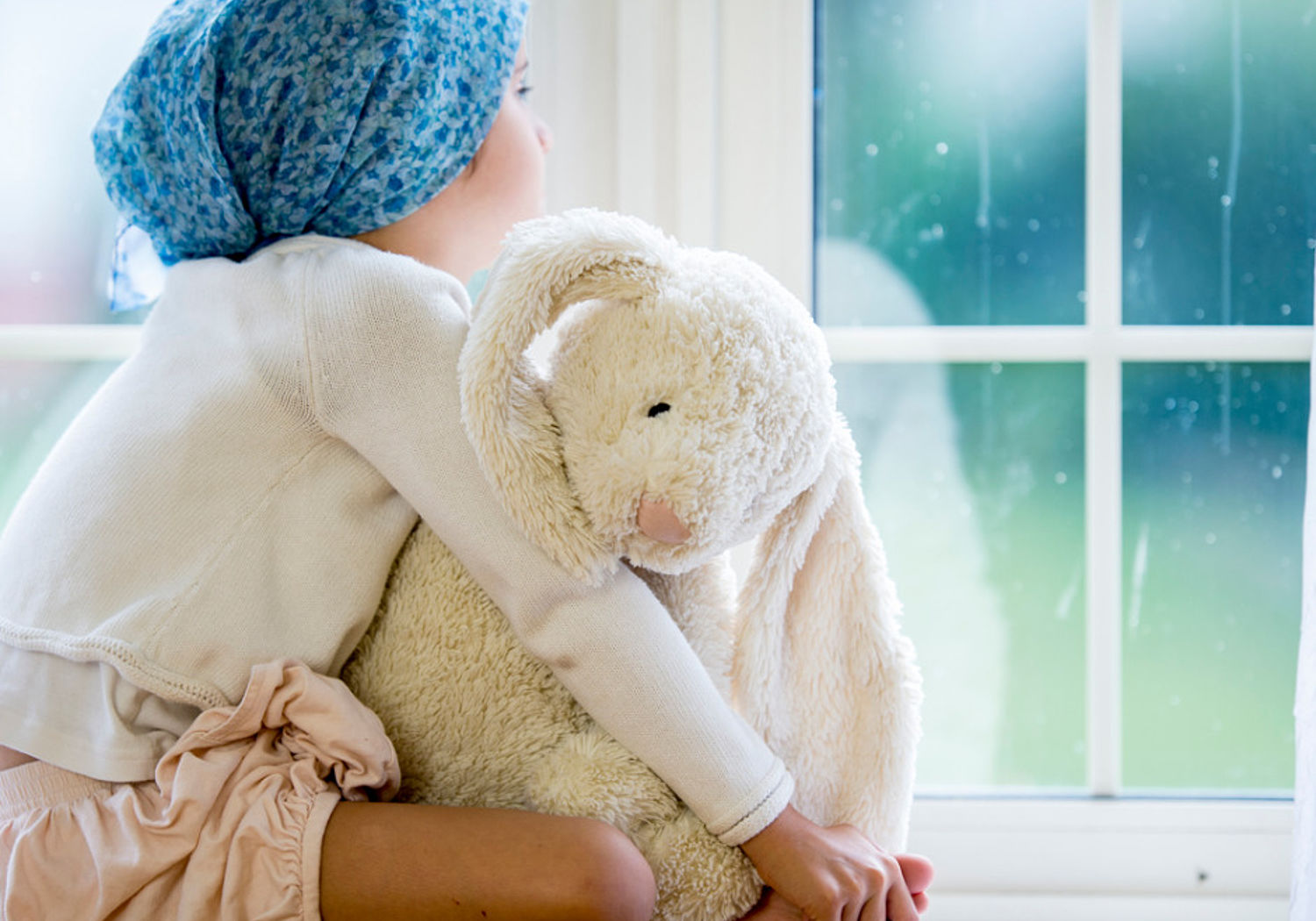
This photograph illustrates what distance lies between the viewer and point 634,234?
75 cm

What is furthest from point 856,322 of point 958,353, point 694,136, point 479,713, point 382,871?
point 382,871

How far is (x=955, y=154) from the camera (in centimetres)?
126

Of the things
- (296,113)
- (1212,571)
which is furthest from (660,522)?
(1212,571)

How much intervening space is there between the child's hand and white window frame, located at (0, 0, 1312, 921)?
0.46 meters

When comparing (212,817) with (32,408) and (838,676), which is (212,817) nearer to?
(838,676)

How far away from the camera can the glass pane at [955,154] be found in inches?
48.8

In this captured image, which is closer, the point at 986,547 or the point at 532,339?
the point at 532,339

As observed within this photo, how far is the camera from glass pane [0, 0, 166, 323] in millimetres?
1273

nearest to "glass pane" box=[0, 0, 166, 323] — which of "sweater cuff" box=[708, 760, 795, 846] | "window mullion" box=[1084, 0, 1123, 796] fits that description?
"sweater cuff" box=[708, 760, 795, 846]

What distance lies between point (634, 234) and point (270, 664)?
384mm

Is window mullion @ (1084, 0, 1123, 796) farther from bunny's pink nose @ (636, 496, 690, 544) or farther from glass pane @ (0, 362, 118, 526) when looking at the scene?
glass pane @ (0, 362, 118, 526)

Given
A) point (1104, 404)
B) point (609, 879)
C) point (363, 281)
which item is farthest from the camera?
point (1104, 404)

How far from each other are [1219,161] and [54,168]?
1.33m

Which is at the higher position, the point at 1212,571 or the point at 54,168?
the point at 54,168
